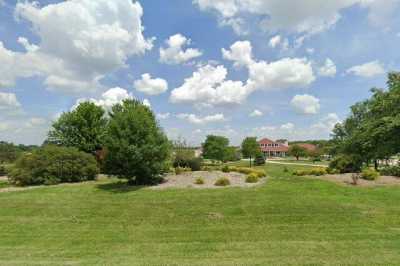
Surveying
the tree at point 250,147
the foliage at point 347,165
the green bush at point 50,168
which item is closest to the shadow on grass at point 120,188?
the green bush at point 50,168

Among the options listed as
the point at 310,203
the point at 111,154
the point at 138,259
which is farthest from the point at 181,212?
the point at 111,154

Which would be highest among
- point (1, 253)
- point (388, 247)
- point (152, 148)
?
point (152, 148)

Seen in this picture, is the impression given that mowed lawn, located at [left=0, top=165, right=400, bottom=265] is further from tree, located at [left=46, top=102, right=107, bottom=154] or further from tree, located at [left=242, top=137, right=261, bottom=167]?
tree, located at [left=242, top=137, right=261, bottom=167]

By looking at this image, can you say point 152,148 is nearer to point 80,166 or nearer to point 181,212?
point 181,212

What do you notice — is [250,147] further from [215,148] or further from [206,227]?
[206,227]

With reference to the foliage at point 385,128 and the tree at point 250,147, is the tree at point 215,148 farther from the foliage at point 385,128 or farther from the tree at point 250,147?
the foliage at point 385,128

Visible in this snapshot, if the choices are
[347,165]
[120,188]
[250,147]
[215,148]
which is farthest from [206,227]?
[250,147]

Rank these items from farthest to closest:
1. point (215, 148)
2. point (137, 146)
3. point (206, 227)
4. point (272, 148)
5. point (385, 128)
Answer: point (272, 148), point (215, 148), point (385, 128), point (137, 146), point (206, 227)

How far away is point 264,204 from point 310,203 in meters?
1.65

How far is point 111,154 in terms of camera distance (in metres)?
14.8

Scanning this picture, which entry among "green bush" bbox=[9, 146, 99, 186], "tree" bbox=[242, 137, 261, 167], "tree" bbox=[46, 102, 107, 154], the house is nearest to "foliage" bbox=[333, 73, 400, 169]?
"green bush" bbox=[9, 146, 99, 186]

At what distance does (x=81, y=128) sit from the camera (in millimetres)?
29031

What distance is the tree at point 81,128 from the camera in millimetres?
28859

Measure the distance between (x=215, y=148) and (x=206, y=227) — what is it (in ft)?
108
